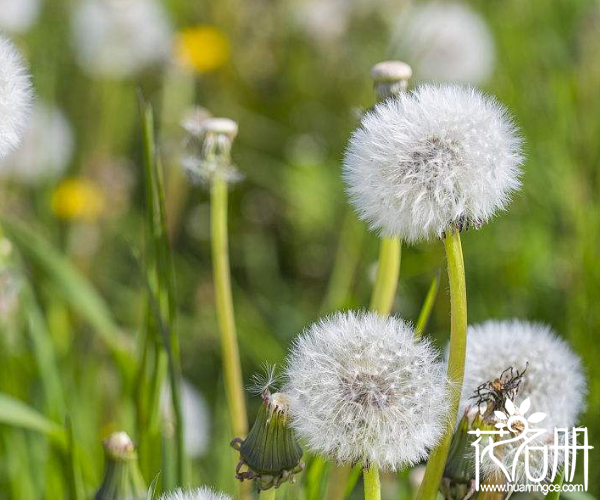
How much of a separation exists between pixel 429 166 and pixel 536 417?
0.32 metres

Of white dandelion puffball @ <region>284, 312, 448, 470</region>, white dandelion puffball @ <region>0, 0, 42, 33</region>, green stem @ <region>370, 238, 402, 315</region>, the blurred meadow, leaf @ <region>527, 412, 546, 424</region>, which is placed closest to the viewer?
white dandelion puffball @ <region>284, 312, 448, 470</region>

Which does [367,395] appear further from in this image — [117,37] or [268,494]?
[117,37]

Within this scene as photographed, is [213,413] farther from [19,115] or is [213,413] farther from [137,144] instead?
[19,115]

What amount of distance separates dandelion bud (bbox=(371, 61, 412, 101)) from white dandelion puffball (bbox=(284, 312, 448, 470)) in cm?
33

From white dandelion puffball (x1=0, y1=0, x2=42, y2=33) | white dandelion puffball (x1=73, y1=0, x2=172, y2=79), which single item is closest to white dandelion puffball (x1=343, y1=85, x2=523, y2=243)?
white dandelion puffball (x1=0, y1=0, x2=42, y2=33)

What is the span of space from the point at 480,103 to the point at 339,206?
1.91m

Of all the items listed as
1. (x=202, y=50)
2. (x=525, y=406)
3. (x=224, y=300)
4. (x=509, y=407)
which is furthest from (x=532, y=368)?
(x=202, y=50)

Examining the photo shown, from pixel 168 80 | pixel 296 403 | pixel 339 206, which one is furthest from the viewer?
pixel 168 80

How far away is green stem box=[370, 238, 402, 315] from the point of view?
3.93ft

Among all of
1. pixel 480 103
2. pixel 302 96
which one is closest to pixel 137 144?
pixel 302 96

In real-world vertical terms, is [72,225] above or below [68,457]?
above

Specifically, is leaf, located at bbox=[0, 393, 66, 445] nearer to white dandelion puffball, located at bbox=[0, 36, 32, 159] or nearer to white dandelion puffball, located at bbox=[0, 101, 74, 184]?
white dandelion puffball, located at bbox=[0, 36, 32, 159]

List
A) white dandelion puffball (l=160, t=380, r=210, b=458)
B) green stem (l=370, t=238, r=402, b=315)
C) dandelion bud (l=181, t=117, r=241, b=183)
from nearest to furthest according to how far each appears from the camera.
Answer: green stem (l=370, t=238, r=402, b=315) → dandelion bud (l=181, t=117, r=241, b=183) → white dandelion puffball (l=160, t=380, r=210, b=458)

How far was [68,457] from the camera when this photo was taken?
121cm
